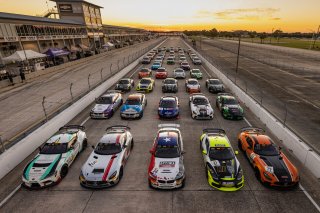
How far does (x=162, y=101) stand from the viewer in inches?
669

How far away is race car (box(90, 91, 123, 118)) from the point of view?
16.3 meters

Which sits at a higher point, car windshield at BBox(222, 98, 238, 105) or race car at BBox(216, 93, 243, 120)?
car windshield at BBox(222, 98, 238, 105)

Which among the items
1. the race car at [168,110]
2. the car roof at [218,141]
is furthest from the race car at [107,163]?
the race car at [168,110]

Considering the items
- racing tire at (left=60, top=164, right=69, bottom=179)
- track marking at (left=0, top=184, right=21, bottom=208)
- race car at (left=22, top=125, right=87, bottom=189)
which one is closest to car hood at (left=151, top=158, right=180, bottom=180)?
racing tire at (left=60, top=164, right=69, bottom=179)

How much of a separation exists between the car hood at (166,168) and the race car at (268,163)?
379 cm

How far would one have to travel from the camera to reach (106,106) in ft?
55.2

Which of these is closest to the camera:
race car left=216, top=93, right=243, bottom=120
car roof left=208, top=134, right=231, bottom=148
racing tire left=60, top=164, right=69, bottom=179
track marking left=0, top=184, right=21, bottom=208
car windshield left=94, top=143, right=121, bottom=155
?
track marking left=0, top=184, right=21, bottom=208

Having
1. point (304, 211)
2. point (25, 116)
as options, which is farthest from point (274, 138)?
point (25, 116)

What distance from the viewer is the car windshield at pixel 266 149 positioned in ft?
32.4

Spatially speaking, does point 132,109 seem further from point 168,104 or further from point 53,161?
point 53,161

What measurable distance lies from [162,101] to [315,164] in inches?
423

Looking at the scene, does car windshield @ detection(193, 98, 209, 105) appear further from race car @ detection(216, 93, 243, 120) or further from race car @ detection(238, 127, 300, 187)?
race car @ detection(238, 127, 300, 187)

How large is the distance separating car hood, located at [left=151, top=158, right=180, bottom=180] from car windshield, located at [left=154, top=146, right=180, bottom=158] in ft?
0.75

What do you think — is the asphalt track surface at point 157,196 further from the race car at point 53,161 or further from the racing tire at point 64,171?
the race car at point 53,161
